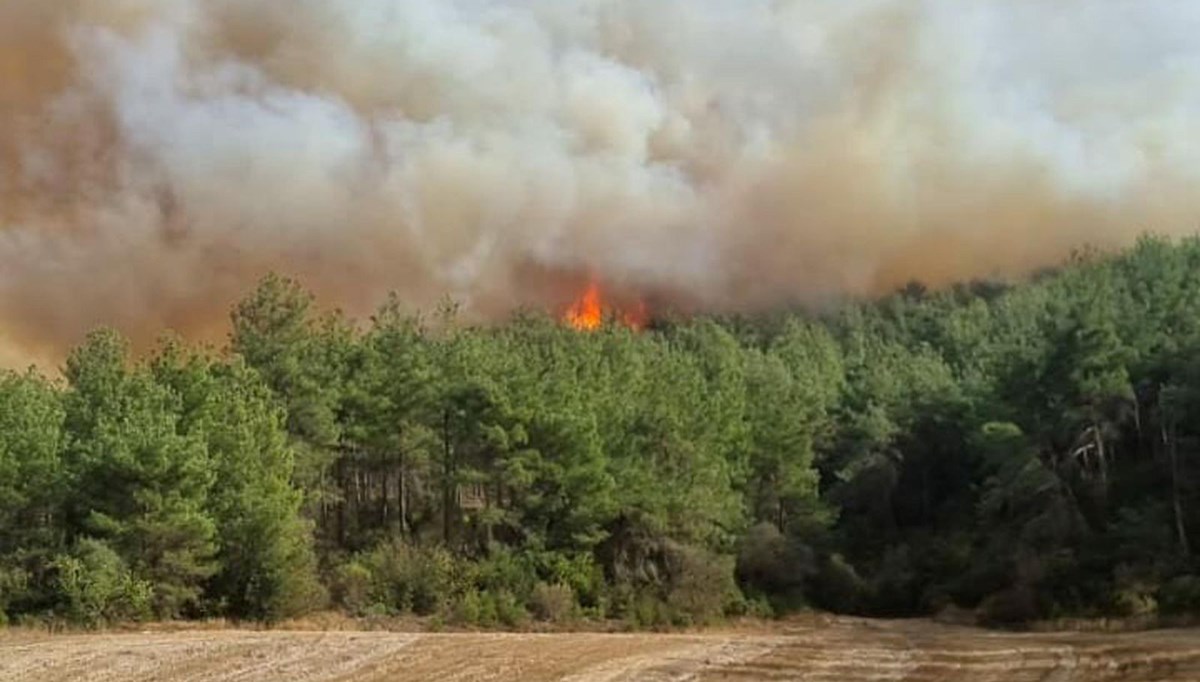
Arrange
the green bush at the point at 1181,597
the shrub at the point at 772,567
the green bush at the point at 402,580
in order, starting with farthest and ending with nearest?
the shrub at the point at 772,567, the green bush at the point at 402,580, the green bush at the point at 1181,597

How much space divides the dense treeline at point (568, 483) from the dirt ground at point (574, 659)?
42.5 ft

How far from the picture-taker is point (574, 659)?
28.7 meters

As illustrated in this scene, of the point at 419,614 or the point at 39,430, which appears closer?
the point at 39,430

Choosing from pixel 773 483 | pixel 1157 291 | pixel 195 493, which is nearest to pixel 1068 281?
pixel 1157 291

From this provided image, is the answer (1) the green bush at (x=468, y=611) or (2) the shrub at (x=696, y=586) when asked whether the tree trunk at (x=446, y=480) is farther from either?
(2) the shrub at (x=696, y=586)

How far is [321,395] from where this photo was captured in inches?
2435

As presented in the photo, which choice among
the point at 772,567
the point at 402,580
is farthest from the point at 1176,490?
the point at 402,580

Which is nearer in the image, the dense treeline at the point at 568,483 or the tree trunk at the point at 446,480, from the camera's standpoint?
the dense treeline at the point at 568,483

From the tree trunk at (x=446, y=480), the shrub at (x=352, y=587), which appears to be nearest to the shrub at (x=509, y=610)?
the shrub at (x=352, y=587)

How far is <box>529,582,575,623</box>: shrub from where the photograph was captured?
187 ft

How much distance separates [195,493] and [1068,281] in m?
141

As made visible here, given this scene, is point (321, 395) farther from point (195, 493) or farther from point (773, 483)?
point (773, 483)

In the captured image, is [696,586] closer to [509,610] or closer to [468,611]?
[509,610]

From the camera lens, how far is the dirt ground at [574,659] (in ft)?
83.9
